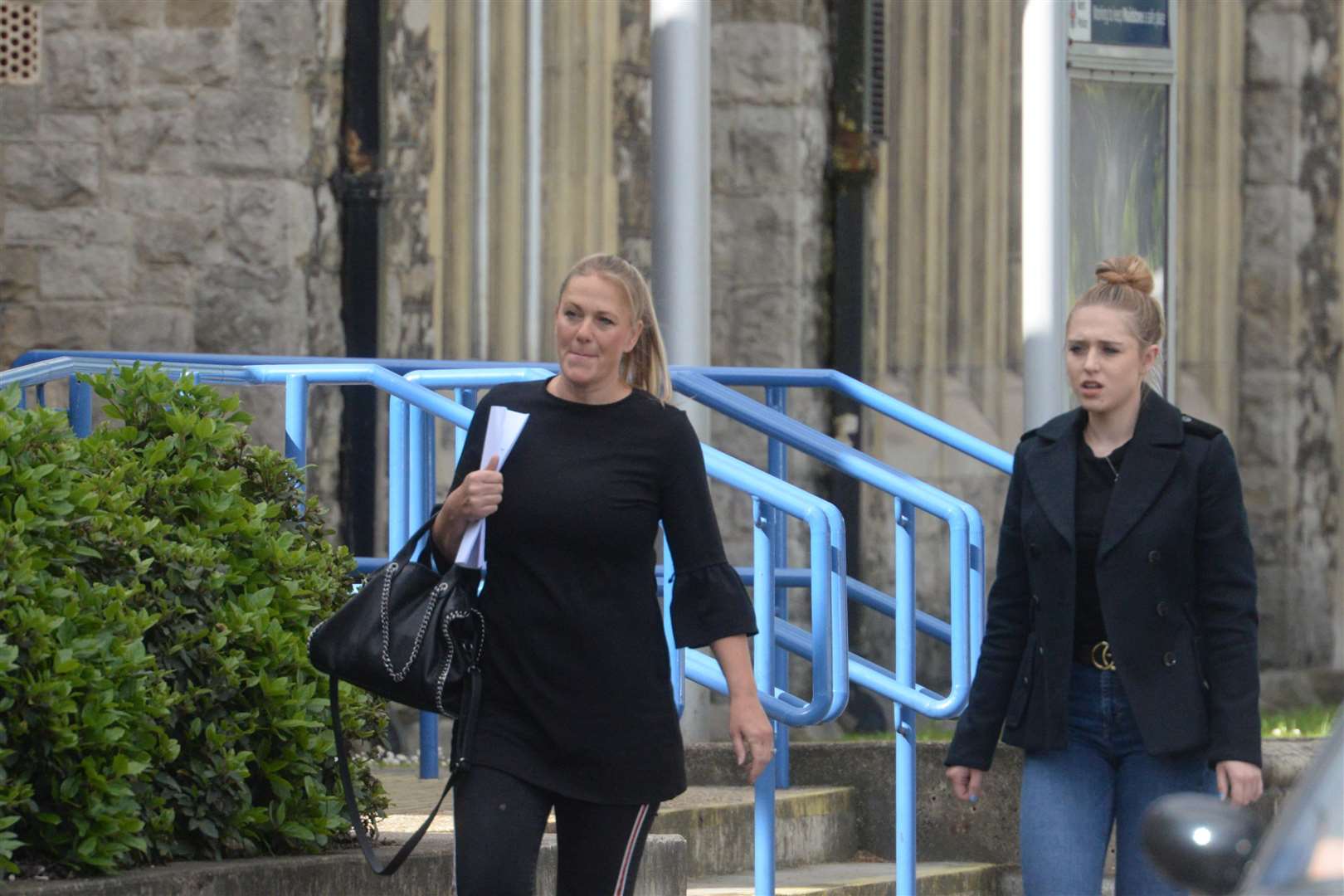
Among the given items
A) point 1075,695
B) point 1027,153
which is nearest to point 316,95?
point 1027,153

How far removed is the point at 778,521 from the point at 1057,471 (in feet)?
8.41

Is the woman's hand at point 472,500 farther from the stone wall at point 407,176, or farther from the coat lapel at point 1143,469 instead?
the stone wall at point 407,176

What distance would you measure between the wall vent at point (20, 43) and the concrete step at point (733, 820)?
2730mm

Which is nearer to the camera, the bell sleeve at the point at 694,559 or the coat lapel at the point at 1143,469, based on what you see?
the bell sleeve at the point at 694,559

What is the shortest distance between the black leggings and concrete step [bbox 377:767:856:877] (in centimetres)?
196

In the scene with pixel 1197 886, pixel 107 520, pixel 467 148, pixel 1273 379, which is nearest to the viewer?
pixel 1197 886

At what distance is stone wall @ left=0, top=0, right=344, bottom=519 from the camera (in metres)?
9.05

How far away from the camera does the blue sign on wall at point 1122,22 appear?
8461 mm

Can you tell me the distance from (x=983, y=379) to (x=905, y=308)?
0.59 metres

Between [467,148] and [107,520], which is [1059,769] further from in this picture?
[467,148]

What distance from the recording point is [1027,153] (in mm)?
8172

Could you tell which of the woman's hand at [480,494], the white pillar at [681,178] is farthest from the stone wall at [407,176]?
the woman's hand at [480,494]

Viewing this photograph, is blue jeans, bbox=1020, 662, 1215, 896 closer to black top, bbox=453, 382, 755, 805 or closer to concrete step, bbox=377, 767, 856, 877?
black top, bbox=453, 382, 755, 805

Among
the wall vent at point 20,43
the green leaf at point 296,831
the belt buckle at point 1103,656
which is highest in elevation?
the wall vent at point 20,43
